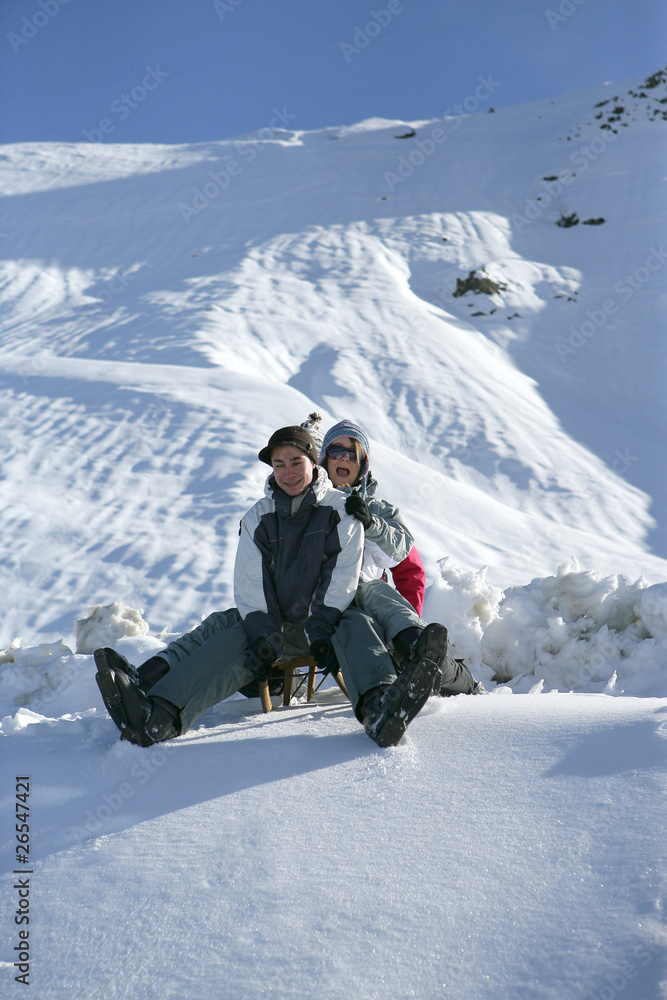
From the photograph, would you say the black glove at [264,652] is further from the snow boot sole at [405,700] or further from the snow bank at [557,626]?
the snow bank at [557,626]

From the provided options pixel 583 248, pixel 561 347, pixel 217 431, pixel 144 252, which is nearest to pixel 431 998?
pixel 217 431

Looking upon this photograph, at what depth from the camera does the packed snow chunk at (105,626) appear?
10.8ft

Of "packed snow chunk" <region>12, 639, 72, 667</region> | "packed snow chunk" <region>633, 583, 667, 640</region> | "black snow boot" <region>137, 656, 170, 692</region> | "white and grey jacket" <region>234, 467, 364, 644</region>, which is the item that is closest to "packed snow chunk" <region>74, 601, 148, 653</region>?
"packed snow chunk" <region>12, 639, 72, 667</region>

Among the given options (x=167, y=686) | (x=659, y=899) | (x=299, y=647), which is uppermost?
(x=659, y=899)

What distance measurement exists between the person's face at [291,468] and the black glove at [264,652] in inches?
20.0

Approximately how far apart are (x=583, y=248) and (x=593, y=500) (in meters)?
9.62

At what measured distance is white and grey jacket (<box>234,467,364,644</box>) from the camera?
2.22 metres

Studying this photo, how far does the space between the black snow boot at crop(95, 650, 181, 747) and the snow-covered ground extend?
0.16 ft

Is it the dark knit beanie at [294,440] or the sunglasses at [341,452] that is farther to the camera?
the sunglasses at [341,452]

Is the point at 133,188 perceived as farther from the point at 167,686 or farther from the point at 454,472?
the point at 167,686

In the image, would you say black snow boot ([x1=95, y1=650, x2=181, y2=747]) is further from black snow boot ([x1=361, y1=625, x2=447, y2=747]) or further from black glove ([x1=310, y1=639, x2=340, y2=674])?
black snow boot ([x1=361, y1=625, x2=447, y2=747])

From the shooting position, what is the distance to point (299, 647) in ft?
7.70

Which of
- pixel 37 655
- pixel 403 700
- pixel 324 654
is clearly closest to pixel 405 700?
Result: pixel 403 700

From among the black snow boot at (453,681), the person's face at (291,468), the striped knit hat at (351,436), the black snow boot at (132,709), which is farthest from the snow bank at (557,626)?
the black snow boot at (132,709)
